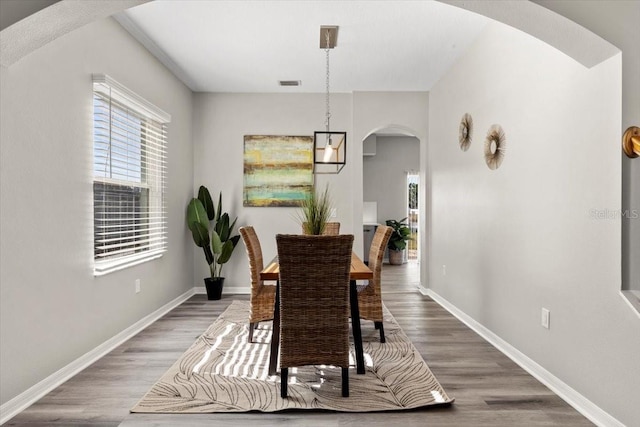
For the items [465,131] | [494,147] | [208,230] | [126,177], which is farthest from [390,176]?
[126,177]

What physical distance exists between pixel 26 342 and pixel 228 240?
3.21 metres

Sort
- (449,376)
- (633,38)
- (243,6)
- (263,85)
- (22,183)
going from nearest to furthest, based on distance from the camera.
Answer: (633,38) → (22,183) → (449,376) → (243,6) → (263,85)

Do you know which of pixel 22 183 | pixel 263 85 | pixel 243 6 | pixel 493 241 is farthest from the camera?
pixel 263 85

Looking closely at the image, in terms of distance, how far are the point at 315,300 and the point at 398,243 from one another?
6.62 metres

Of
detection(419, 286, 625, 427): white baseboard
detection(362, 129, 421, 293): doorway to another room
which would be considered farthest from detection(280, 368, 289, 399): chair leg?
detection(362, 129, 421, 293): doorway to another room

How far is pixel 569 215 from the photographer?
257cm

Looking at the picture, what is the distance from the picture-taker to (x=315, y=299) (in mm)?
2457

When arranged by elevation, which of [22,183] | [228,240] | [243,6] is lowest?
[228,240]

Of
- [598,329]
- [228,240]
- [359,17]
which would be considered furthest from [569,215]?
[228,240]

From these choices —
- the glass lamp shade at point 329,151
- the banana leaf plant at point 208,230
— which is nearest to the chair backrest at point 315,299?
the glass lamp shade at point 329,151

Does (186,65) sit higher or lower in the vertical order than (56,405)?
higher

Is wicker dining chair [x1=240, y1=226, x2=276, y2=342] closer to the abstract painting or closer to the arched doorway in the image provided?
the abstract painting

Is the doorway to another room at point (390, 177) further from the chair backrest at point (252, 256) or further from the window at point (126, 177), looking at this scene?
the chair backrest at point (252, 256)

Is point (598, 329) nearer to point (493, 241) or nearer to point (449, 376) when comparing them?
point (449, 376)
